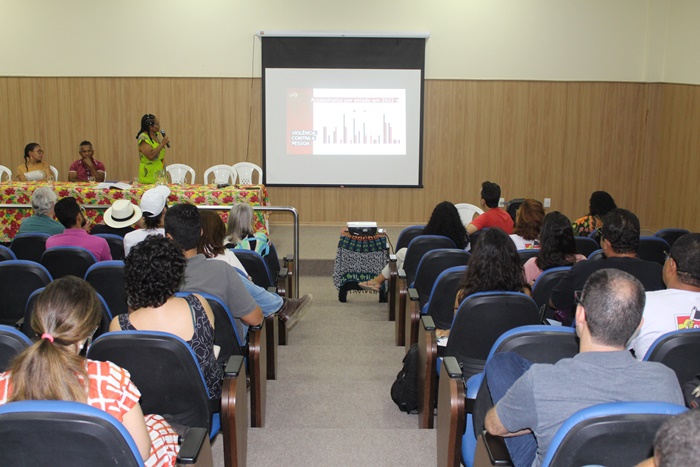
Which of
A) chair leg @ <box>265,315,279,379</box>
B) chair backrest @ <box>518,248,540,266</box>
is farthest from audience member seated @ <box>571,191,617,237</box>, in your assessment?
chair leg @ <box>265,315,279,379</box>

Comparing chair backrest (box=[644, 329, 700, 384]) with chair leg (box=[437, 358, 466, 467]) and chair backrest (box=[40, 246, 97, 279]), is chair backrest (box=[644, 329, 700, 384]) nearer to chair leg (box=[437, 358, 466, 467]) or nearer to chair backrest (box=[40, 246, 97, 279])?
chair leg (box=[437, 358, 466, 467])

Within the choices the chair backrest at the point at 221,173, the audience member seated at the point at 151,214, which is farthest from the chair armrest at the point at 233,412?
the chair backrest at the point at 221,173

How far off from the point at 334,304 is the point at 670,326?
3873 mm

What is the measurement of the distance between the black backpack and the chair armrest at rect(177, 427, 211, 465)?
5.71 feet

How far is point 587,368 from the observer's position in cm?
191

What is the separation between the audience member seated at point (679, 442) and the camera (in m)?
1.20

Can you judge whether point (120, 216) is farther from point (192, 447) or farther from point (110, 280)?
point (192, 447)

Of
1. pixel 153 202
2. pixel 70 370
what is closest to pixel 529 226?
pixel 153 202

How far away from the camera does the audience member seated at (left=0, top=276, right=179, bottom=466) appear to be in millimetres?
1850

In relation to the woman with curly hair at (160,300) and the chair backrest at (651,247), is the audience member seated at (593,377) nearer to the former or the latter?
the woman with curly hair at (160,300)

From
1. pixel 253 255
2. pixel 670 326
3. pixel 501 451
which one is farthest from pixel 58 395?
pixel 253 255

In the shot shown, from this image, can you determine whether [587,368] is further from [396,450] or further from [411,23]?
[411,23]

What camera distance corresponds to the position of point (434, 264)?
4488mm

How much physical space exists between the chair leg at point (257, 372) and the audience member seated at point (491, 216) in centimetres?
267
